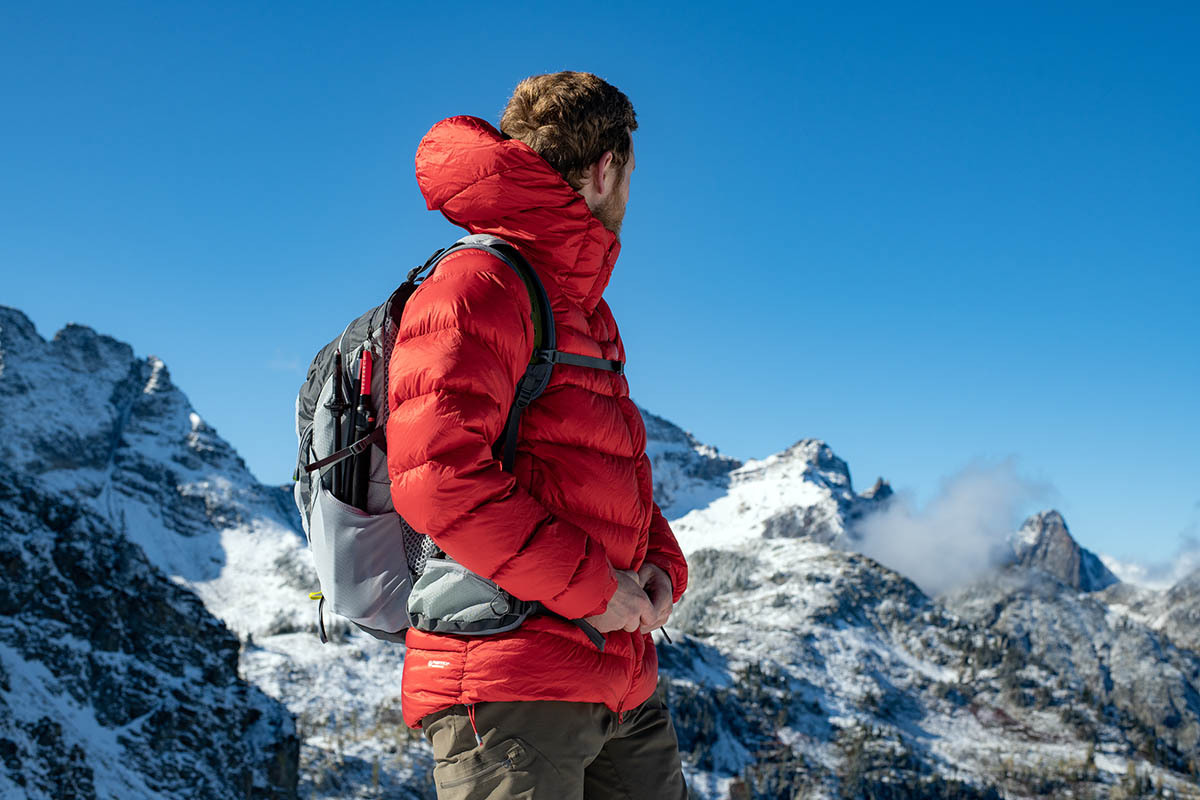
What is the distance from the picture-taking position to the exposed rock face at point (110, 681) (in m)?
54.0

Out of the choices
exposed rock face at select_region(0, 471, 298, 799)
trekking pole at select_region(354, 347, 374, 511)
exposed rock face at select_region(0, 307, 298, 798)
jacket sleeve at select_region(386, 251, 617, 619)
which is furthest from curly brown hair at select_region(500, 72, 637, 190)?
exposed rock face at select_region(0, 307, 298, 798)

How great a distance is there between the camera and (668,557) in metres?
5.42

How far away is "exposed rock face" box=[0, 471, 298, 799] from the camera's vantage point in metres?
54.0

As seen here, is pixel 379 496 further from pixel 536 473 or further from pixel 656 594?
pixel 656 594

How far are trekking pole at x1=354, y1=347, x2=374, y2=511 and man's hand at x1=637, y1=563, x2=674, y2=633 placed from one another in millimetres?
1538

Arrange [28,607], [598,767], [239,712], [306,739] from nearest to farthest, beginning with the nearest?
[598,767] → [28,607] → [239,712] → [306,739]

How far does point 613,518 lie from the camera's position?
481 centimetres

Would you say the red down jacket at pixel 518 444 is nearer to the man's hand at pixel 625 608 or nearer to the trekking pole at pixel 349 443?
the man's hand at pixel 625 608

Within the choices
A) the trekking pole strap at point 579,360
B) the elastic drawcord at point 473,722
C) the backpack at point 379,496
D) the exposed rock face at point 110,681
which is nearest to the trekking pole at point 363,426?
the backpack at point 379,496

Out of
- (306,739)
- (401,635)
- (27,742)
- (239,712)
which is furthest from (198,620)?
(401,635)

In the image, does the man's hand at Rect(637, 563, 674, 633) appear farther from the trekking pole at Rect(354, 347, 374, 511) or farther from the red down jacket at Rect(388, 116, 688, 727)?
the trekking pole at Rect(354, 347, 374, 511)

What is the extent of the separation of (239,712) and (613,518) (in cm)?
8502

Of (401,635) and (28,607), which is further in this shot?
(28,607)

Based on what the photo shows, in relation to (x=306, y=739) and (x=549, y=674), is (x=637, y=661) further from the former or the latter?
(x=306, y=739)
